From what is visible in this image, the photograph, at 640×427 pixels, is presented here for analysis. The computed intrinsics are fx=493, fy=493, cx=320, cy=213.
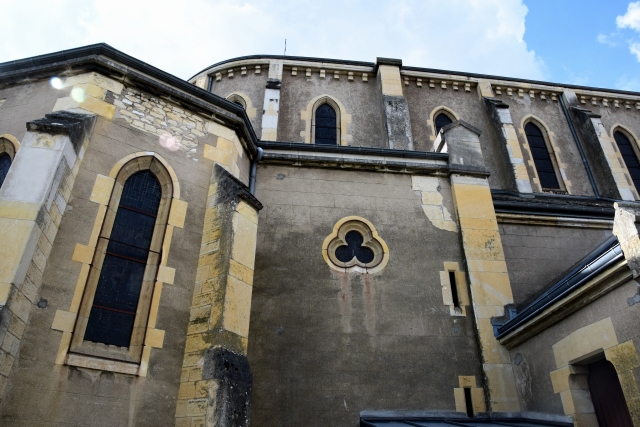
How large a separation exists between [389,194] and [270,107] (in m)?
6.10

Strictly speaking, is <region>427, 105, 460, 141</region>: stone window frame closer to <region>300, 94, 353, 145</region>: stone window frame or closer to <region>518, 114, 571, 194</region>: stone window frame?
<region>518, 114, 571, 194</region>: stone window frame

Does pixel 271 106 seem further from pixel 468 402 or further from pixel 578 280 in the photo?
pixel 578 280

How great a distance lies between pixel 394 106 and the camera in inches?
579

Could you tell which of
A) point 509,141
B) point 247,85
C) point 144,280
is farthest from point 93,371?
point 509,141

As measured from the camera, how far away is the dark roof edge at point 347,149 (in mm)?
10188

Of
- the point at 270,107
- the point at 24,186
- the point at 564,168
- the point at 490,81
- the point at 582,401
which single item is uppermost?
the point at 490,81

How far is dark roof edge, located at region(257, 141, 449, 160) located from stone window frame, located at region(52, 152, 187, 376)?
289cm

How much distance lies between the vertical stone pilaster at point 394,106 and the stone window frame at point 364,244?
4621mm

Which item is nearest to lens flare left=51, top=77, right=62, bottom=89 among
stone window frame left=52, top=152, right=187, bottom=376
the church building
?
the church building

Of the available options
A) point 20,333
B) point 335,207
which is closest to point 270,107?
point 335,207

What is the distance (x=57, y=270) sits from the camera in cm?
621

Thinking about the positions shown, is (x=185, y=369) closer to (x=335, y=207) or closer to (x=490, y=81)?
(x=335, y=207)

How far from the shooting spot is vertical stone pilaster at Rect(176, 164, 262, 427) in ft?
19.6

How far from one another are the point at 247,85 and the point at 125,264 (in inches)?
402
